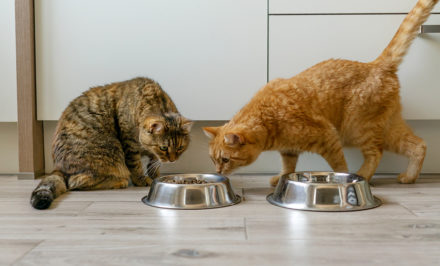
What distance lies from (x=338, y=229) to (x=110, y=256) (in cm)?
74

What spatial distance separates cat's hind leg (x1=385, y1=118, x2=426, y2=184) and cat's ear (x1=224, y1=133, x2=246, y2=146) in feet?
2.88

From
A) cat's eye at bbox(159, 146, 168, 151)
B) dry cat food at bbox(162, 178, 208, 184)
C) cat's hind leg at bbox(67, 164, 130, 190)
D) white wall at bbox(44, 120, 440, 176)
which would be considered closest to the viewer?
dry cat food at bbox(162, 178, 208, 184)

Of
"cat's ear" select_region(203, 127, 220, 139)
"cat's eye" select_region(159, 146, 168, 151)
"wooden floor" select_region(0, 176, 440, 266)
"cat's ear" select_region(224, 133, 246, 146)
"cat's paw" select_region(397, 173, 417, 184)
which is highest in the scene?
"cat's ear" select_region(203, 127, 220, 139)

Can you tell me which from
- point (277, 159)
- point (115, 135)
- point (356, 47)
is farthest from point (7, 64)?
point (356, 47)

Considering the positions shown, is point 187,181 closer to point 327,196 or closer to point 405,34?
point 327,196

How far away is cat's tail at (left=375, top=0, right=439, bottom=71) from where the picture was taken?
2.12 meters

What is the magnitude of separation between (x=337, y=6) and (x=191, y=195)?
4.51 ft

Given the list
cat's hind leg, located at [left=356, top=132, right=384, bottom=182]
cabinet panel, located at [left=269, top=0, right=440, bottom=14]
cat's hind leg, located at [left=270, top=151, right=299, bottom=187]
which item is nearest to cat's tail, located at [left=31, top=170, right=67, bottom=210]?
cat's hind leg, located at [left=270, top=151, right=299, bottom=187]

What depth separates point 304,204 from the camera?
1.61 metres

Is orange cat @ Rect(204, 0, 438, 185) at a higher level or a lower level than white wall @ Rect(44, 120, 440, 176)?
higher

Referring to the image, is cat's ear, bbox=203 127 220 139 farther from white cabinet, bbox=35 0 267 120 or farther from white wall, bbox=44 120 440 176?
white wall, bbox=44 120 440 176

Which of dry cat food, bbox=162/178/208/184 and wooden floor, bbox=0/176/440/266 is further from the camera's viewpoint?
dry cat food, bbox=162/178/208/184

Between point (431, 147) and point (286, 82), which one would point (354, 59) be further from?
point (431, 147)

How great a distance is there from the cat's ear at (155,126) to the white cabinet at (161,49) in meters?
0.35
